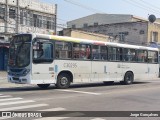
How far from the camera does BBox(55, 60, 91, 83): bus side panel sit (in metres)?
19.5

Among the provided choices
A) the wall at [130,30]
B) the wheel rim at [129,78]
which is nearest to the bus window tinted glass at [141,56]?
the wheel rim at [129,78]

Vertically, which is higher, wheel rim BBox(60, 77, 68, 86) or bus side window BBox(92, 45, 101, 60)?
bus side window BBox(92, 45, 101, 60)

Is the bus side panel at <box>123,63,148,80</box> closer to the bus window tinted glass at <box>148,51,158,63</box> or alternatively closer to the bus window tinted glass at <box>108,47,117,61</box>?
the bus window tinted glass at <box>148,51,158,63</box>

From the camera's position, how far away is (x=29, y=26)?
4191 cm

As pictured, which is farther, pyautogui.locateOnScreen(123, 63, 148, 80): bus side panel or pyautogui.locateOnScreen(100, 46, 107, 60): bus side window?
pyautogui.locateOnScreen(123, 63, 148, 80): bus side panel

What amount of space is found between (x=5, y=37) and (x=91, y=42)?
64.1 feet

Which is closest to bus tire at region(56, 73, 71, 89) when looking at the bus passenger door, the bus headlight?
the bus passenger door

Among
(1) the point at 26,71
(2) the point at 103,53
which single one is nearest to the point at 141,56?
(2) the point at 103,53

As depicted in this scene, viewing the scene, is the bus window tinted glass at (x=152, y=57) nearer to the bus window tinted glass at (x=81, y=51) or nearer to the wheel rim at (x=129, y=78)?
the wheel rim at (x=129, y=78)

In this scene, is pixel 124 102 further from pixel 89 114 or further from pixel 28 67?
pixel 28 67

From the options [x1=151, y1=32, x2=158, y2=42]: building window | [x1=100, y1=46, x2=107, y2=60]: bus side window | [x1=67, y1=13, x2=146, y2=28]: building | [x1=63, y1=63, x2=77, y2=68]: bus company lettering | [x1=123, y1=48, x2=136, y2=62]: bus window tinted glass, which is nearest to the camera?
[x1=63, y1=63, x2=77, y2=68]: bus company lettering

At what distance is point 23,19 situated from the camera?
41156 mm

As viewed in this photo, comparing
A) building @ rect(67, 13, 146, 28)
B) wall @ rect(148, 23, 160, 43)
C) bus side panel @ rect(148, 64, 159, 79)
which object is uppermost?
building @ rect(67, 13, 146, 28)

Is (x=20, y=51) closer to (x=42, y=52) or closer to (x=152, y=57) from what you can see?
(x=42, y=52)
